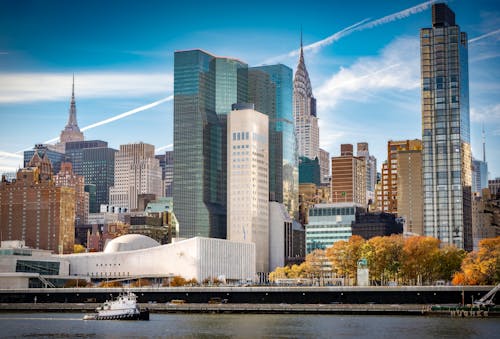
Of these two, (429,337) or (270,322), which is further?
(270,322)

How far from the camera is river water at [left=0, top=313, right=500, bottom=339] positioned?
143875 mm

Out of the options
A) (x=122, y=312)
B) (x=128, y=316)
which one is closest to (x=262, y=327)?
(x=128, y=316)

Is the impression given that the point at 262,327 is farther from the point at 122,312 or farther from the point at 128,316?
the point at 122,312

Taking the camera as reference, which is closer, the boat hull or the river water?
the river water

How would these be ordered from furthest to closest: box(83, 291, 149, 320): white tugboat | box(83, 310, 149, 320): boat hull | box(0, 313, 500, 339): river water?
1. box(83, 291, 149, 320): white tugboat
2. box(83, 310, 149, 320): boat hull
3. box(0, 313, 500, 339): river water

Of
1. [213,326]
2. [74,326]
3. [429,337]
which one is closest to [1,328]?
[74,326]

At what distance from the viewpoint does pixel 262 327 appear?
159500mm

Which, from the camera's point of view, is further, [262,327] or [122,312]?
[122,312]

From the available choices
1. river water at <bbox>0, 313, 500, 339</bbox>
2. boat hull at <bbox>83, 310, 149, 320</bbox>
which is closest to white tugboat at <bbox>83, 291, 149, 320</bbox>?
boat hull at <bbox>83, 310, 149, 320</bbox>

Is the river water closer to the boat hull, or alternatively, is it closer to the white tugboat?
the boat hull

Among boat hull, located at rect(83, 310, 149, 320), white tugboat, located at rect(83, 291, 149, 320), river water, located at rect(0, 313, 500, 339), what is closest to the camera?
river water, located at rect(0, 313, 500, 339)

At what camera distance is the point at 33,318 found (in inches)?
7579

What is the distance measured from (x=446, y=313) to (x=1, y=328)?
8547 centimetres

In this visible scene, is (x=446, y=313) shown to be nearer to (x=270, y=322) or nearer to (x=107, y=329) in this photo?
(x=270, y=322)
